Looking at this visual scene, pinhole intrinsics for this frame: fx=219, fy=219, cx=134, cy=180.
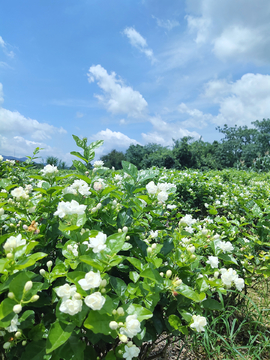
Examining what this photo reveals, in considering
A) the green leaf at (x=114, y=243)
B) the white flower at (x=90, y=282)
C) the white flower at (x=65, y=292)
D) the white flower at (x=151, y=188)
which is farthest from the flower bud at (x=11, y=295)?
the white flower at (x=151, y=188)

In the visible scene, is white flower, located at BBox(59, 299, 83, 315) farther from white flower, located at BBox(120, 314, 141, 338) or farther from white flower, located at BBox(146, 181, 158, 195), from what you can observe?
white flower, located at BBox(146, 181, 158, 195)

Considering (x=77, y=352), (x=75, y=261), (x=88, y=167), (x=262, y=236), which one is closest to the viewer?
(x=77, y=352)

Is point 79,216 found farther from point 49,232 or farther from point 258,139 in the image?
point 258,139

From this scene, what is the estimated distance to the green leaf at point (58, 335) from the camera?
80 centimetres

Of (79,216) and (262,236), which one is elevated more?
(79,216)

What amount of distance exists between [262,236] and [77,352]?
2181 mm

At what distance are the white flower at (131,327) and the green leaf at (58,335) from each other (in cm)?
20

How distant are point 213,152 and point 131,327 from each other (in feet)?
158

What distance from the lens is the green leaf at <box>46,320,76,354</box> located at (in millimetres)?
804

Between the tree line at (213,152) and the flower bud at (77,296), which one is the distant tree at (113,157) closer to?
the tree line at (213,152)

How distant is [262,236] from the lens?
7.74 ft

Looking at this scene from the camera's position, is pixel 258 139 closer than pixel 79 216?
No

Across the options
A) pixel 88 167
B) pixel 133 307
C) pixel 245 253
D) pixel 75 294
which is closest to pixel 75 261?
pixel 75 294

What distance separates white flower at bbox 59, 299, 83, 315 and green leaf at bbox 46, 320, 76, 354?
0.11 meters
